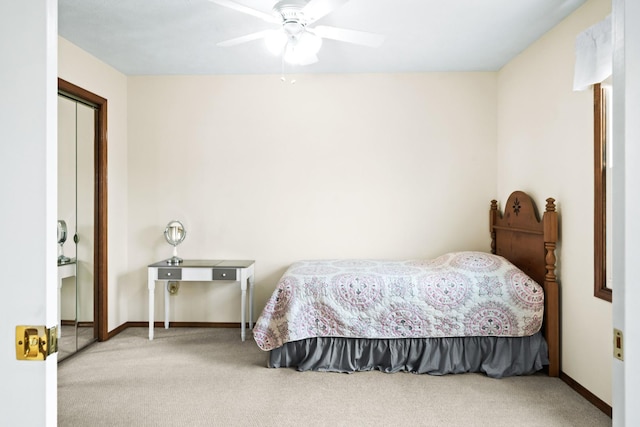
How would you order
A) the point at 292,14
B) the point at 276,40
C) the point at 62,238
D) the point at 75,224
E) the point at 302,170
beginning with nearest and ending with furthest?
the point at 292,14 → the point at 276,40 → the point at 62,238 → the point at 75,224 → the point at 302,170

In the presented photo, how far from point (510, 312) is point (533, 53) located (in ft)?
7.08

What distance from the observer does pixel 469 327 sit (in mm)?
3328

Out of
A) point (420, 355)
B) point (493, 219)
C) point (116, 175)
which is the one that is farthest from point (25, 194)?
point (493, 219)

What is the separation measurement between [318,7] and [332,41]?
1.17 m

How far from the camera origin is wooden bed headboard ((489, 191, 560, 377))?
328 centimetres

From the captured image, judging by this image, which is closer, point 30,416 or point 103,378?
point 30,416

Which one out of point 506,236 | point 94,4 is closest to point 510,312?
point 506,236

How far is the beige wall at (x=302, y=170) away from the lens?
452 centimetres

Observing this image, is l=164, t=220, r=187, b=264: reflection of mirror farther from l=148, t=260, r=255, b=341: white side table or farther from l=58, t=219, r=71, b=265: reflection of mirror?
l=58, t=219, r=71, b=265: reflection of mirror

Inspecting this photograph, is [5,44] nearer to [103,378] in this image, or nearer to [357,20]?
[357,20]

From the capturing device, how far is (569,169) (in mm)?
3156

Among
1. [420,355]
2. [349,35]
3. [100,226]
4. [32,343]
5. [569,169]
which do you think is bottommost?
[420,355]

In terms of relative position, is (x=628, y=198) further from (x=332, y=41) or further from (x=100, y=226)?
(x=100, y=226)

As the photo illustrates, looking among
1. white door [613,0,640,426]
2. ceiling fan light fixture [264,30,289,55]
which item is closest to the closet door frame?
ceiling fan light fixture [264,30,289,55]
